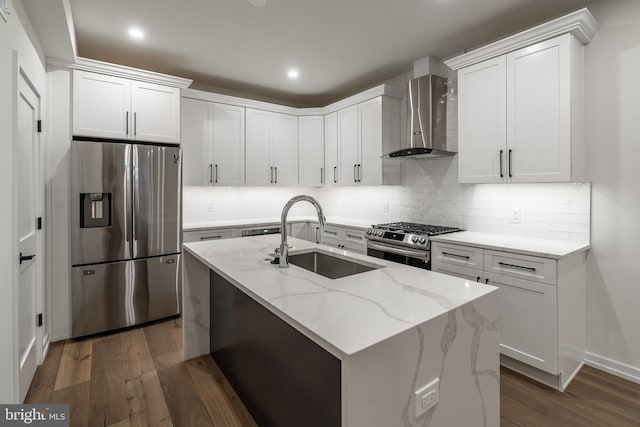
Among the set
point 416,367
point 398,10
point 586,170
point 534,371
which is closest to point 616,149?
point 586,170

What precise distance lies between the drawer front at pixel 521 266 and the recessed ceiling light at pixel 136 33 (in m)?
3.52

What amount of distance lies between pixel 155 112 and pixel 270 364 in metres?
2.83

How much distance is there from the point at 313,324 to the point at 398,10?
2.59m

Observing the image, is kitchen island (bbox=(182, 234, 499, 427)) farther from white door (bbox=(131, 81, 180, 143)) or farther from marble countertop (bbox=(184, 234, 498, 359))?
white door (bbox=(131, 81, 180, 143))

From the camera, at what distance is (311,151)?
4785 millimetres

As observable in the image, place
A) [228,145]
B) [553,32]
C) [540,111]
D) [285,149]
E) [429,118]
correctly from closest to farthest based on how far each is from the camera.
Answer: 1. [553,32]
2. [540,111]
3. [429,118]
4. [228,145]
5. [285,149]

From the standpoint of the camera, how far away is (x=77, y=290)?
2973mm

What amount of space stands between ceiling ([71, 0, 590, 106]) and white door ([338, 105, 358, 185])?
489 millimetres

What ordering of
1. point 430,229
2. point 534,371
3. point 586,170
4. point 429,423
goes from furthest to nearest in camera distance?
point 430,229, point 586,170, point 534,371, point 429,423

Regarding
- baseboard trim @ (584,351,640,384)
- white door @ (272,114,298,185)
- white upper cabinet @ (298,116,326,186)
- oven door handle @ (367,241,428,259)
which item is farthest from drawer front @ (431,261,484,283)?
white door @ (272,114,298,185)

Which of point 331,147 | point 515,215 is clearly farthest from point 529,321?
point 331,147

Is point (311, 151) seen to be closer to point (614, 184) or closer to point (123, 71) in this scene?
point (123, 71)

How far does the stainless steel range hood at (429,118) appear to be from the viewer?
11.0 feet

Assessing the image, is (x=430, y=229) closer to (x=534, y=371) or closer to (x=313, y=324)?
(x=534, y=371)
